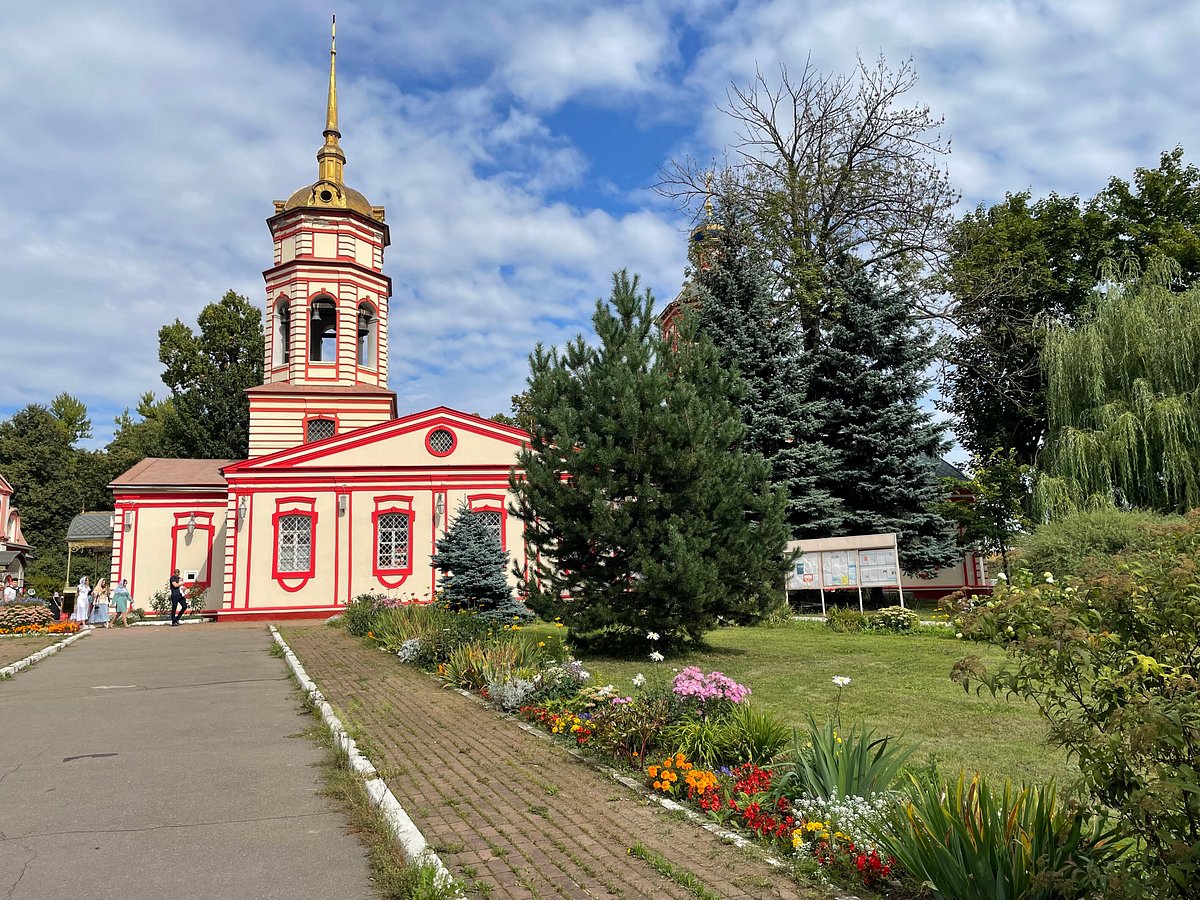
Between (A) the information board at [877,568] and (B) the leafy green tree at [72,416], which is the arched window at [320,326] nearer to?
(A) the information board at [877,568]

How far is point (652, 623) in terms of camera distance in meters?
13.2

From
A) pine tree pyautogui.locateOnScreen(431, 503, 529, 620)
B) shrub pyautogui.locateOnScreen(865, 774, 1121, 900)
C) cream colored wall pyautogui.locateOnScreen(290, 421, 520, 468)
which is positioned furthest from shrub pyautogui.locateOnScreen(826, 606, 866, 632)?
shrub pyautogui.locateOnScreen(865, 774, 1121, 900)

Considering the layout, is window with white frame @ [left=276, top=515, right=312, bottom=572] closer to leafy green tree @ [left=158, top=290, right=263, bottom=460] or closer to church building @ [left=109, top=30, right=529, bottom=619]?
church building @ [left=109, top=30, right=529, bottom=619]

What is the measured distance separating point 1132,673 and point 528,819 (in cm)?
391

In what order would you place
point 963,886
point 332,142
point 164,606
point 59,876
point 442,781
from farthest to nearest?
point 332,142 < point 164,606 < point 442,781 < point 59,876 < point 963,886

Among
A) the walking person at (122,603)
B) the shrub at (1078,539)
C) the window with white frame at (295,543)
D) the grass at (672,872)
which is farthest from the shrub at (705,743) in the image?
the walking person at (122,603)

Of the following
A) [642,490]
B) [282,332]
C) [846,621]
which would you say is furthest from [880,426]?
[282,332]

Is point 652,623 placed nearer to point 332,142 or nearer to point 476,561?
point 476,561

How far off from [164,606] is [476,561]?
17.2 metres

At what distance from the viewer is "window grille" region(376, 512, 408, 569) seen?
27281 millimetres

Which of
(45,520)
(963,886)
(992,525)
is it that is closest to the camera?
(963,886)

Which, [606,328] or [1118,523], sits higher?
[606,328]

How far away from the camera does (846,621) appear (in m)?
19.2

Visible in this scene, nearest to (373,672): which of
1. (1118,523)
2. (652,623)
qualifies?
(652,623)
